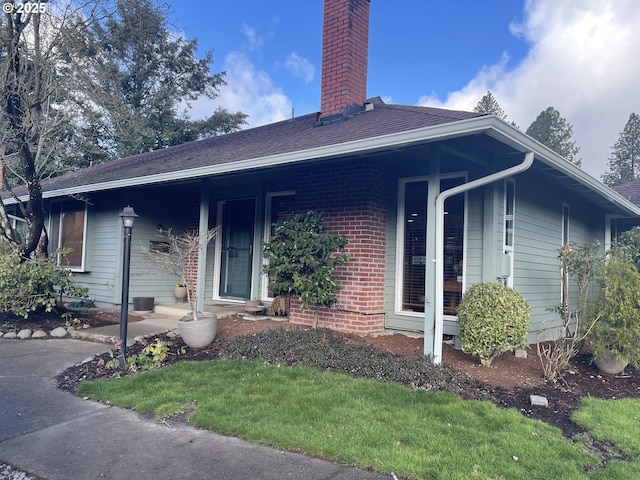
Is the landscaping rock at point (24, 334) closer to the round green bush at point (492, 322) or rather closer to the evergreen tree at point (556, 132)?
the round green bush at point (492, 322)

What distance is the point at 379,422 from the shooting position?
342 centimetres

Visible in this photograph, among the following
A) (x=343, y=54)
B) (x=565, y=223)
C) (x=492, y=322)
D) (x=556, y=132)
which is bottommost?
(x=492, y=322)

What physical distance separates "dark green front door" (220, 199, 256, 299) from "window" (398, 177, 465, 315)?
129 inches

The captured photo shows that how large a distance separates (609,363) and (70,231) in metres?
10.2

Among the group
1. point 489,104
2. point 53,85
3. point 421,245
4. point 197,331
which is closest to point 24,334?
point 197,331

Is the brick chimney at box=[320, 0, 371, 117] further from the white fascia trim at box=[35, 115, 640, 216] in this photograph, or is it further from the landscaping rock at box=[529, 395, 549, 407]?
the landscaping rock at box=[529, 395, 549, 407]

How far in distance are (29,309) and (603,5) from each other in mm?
14417

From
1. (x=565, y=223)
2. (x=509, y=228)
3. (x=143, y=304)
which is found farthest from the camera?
(x=143, y=304)

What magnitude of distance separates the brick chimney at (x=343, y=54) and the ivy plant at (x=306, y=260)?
2699 millimetres

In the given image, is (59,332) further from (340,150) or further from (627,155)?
(627,155)

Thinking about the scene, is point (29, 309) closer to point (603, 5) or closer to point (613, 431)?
point (613, 431)

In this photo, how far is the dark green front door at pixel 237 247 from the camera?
28.5ft

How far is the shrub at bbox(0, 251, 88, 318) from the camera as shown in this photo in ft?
23.8

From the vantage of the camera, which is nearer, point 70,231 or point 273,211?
point 273,211
